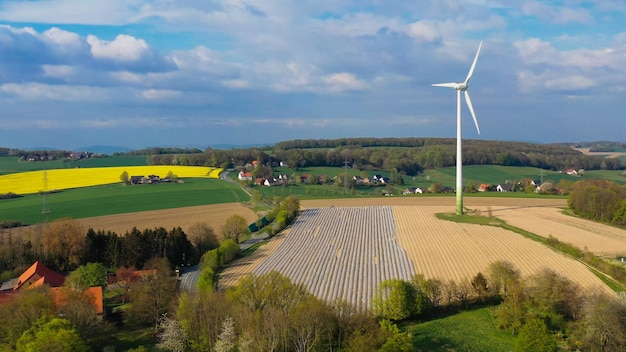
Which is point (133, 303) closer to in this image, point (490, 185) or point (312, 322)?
point (312, 322)

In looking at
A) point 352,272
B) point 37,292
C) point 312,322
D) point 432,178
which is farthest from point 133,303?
point 432,178

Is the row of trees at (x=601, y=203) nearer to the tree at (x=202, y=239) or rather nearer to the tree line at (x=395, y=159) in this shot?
the tree at (x=202, y=239)

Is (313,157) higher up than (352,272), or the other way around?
(313,157)

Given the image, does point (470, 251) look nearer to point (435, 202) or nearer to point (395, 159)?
point (435, 202)

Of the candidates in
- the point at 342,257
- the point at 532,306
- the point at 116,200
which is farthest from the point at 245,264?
the point at 116,200

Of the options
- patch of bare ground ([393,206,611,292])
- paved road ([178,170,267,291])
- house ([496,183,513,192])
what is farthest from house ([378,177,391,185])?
paved road ([178,170,267,291])

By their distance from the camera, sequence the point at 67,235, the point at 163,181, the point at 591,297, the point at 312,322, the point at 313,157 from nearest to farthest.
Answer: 1. the point at 312,322
2. the point at 591,297
3. the point at 67,235
4. the point at 163,181
5. the point at 313,157
